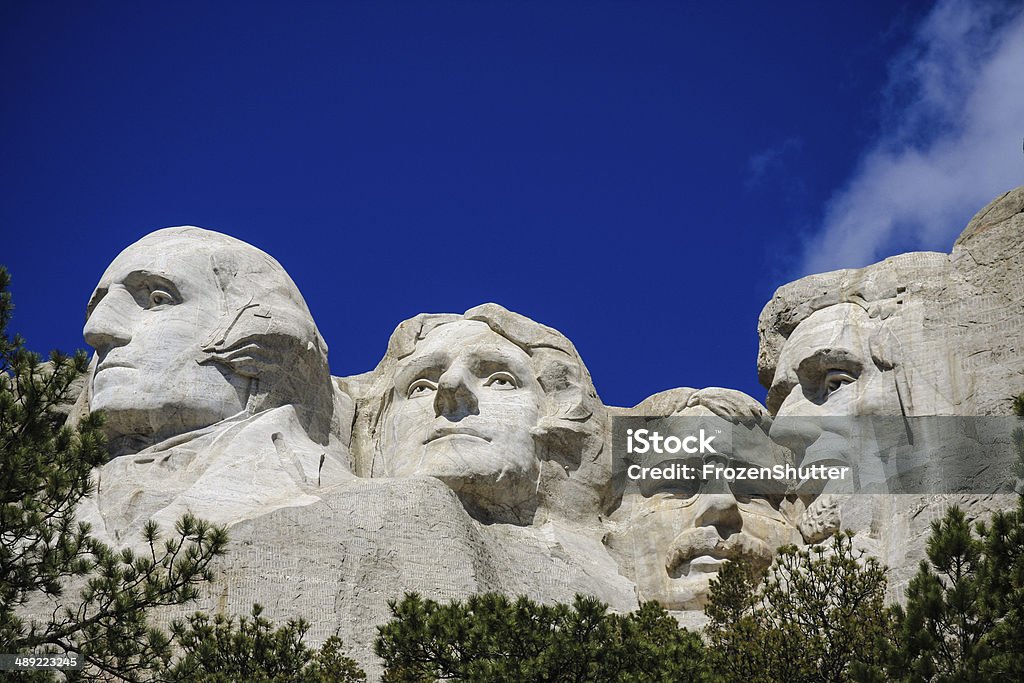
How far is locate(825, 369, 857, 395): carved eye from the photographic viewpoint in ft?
62.7

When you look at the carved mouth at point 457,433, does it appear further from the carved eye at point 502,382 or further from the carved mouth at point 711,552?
the carved mouth at point 711,552

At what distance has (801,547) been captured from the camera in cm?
1858

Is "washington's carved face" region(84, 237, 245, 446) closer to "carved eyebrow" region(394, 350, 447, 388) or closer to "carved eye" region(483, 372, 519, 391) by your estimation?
"carved eyebrow" region(394, 350, 447, 388)

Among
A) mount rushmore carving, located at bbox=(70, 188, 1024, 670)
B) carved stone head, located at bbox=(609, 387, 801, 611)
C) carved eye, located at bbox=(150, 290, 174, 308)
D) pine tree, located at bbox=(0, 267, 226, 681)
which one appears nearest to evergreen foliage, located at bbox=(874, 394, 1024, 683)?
mount rushmore carving, located at bbox=(70, 188, 1024, 670)

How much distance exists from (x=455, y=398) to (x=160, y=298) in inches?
122

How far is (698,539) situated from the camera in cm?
1888

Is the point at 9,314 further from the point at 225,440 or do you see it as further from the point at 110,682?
the point at 225,440

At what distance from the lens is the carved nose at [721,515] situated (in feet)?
62.7

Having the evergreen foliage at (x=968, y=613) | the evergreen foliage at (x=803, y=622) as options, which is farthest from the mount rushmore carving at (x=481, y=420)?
the evergreen foliage at (x=968, y=613)

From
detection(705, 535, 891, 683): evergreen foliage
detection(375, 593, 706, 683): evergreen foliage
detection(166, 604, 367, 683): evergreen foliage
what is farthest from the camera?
detection(705, 535, 891, 683): evergreen foliage

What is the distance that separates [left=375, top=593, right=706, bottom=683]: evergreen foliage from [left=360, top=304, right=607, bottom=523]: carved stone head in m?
4.70

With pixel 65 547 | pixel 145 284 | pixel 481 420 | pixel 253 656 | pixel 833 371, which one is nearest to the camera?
pixel 65 547

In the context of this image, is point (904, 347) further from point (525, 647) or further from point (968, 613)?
point (525, 647)

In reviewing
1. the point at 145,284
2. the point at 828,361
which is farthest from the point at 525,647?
the point at 145,284
